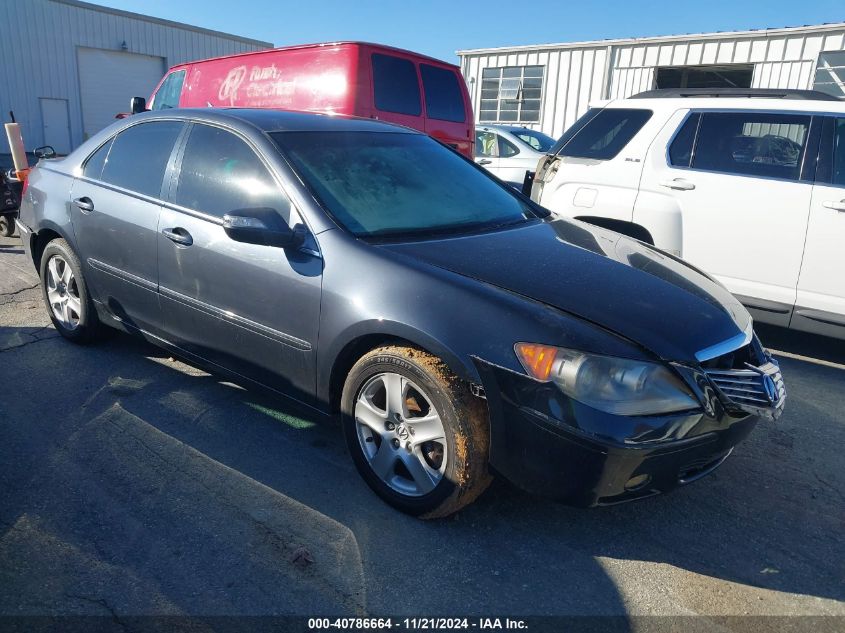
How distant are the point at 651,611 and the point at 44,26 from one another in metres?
24.0

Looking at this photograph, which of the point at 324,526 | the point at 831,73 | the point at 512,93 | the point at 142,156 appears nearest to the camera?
the point at 324,526

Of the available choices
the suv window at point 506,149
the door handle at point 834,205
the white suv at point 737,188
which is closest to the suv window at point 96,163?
the white suv at point 737,188

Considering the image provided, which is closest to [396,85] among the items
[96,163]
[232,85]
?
[232,85]

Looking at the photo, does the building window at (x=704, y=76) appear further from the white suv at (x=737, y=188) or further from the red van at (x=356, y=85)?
the white suv at (x=737, y=188)

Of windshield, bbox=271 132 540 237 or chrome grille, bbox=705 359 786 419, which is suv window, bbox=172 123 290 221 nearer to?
windshield, bbox=271 132 540 237

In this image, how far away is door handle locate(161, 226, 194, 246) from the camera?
3314mm

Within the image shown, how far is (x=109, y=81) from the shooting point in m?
22.2

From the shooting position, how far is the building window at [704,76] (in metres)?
15.7

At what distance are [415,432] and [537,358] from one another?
2.08ft

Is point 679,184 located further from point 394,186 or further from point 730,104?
point 394,186

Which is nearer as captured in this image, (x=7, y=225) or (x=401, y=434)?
(x=401, y=434)

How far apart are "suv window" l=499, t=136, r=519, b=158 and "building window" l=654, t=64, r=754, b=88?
7418 mm

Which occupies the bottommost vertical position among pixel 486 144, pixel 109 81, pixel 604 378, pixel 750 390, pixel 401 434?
pixel 401 434

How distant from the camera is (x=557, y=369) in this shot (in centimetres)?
228
